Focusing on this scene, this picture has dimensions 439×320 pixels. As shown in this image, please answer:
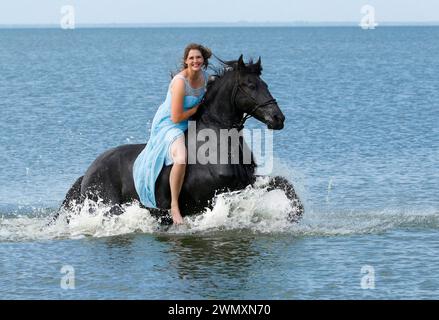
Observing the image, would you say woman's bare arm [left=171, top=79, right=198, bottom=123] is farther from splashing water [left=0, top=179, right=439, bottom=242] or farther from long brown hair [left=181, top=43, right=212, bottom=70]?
splashing water [left=0, top=179, right=439, bottom=242]

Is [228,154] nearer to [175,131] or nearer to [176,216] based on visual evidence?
[175,131]

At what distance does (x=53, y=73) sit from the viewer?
6850cm

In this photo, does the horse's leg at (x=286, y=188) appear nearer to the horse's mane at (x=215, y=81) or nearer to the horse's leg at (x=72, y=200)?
the horse's mane at (x=215, y=81)

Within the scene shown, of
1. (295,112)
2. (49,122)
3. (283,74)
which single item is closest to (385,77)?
(283,74)

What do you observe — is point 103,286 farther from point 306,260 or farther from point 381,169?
point 381,169

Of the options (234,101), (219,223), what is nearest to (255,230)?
(219,223)

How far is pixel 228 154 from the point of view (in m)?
13.6

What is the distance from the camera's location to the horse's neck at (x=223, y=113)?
44.9 feet

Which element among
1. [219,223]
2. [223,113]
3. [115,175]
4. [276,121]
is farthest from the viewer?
[115,175]

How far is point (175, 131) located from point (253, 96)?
101 cm

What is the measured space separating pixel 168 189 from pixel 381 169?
7.80 m

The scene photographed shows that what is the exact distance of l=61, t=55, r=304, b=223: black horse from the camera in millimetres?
13539

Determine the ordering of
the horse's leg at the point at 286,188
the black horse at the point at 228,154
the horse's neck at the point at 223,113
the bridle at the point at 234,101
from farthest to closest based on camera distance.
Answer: the horse's leg at the point at 286,188
the horse's neck at the point at 223,113
the black horse at the point at 228,154
the bridle at the point at 234,101

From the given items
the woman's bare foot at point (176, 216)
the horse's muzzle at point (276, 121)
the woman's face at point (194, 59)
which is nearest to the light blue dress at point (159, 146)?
the woman's face at point (194, 59)
